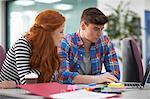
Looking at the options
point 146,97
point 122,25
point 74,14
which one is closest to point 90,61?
point 146,97

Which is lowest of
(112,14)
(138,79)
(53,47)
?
(138,79)

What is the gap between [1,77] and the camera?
1788 mm

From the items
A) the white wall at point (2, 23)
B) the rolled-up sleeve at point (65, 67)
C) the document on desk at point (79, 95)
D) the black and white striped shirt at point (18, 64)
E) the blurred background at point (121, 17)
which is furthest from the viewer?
the white wall at point (2, 23)

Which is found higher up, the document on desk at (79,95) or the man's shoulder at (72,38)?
the man's shoulder at (72,38)

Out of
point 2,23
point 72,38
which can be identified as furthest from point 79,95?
point 2,23

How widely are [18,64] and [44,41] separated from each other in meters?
0.21

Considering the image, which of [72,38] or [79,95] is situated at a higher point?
[72,38]

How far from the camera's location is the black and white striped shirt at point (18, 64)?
5.27 feet

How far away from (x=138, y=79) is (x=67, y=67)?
53 centimetres

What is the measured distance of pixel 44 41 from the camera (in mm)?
1655

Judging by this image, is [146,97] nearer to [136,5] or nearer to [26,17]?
[136,5]

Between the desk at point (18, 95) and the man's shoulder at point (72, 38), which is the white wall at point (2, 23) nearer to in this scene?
the man's shoulder at point (72, 38)

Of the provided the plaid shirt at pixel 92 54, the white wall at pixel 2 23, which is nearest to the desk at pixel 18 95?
the plaid shirt at pixel 92 54

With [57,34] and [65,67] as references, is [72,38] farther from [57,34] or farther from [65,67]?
[57,34]
